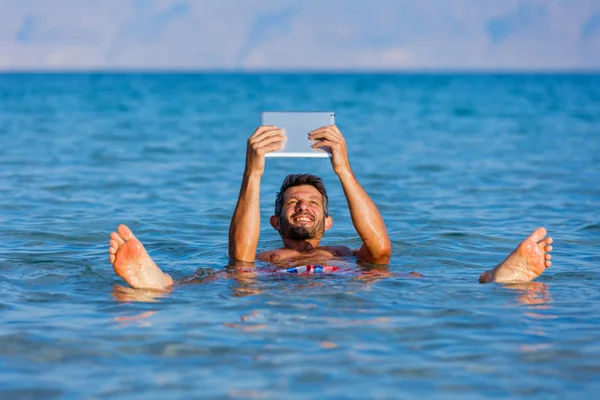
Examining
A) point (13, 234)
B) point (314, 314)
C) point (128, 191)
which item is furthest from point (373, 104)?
point (314, 314)

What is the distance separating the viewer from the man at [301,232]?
5422 millimetres

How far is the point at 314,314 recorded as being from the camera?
5.15 m

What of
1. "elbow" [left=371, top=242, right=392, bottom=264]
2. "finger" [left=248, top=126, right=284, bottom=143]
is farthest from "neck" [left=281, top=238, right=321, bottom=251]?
"finger" [left=248, top=126, right=284, bottom=143]

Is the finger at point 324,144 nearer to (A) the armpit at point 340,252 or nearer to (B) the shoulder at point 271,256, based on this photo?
(B) the shoulder at point 271,256

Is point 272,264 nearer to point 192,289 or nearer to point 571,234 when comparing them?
point 192,289

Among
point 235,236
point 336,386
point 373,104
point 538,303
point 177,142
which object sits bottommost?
point 336,386

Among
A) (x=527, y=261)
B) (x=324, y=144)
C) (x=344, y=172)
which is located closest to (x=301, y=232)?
(x=344, y=172)

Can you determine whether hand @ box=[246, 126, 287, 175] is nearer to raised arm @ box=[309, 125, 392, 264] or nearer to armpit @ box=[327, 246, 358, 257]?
raised arm @ box=[309, 125, 392, 264]

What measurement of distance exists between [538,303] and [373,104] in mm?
33482

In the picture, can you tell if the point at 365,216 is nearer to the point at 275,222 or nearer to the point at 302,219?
the point at 302,219

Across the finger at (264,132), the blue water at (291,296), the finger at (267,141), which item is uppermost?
the finger at (264,132)

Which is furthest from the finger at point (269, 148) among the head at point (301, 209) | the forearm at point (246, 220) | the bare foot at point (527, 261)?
the bare foot at point (527, 261)

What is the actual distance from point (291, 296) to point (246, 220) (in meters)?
0.81

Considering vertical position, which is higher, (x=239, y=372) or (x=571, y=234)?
(x=571, y=234)
